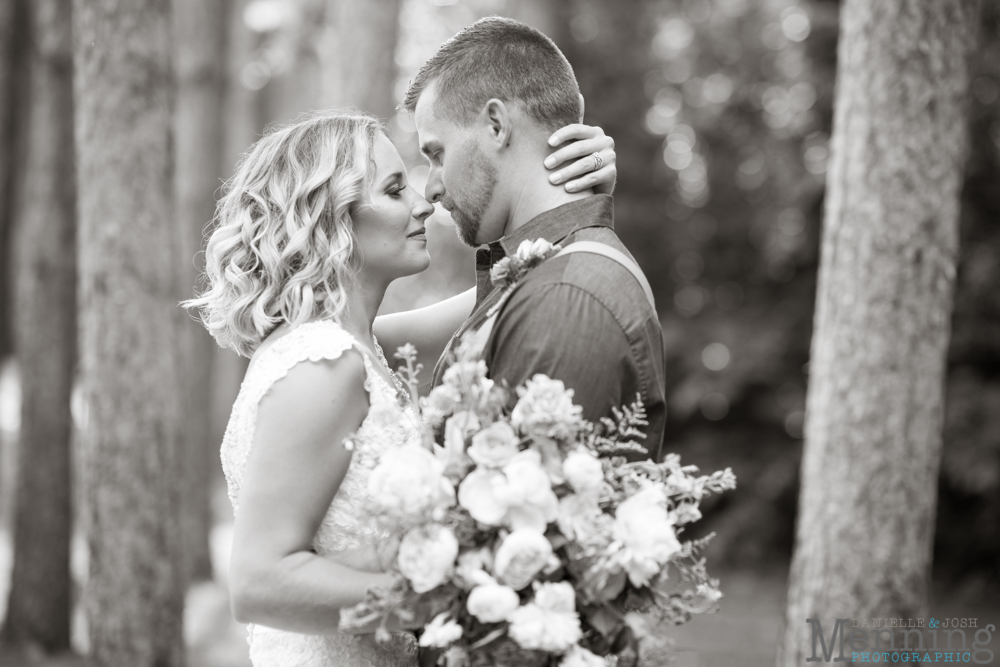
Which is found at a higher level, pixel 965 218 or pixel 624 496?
pixel 965 218

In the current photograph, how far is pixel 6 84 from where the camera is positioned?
1183 centimetres

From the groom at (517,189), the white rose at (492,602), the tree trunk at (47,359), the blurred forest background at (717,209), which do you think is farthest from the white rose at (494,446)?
the tree trunk at (47,359)

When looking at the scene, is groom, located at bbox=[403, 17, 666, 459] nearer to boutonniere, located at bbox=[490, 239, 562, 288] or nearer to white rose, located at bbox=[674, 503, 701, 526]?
boutonniere, located at bbox=[490, 239, 562, 288]

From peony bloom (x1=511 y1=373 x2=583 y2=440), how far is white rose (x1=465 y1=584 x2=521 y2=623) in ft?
1.03

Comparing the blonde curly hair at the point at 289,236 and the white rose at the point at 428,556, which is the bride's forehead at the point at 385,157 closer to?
the blonde curly hair at the point at 289,236

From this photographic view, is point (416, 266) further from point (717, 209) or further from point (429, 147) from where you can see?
point (717, 209)

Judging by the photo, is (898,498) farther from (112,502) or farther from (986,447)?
(986,447)

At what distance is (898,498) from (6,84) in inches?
449

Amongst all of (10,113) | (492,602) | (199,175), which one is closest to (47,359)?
(199,175)

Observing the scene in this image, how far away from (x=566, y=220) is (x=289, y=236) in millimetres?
747

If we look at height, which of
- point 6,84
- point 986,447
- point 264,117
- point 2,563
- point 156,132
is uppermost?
point 264,117

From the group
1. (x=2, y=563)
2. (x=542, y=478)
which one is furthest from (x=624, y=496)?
(x=2, y=563)

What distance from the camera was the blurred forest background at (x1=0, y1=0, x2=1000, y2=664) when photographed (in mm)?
9359

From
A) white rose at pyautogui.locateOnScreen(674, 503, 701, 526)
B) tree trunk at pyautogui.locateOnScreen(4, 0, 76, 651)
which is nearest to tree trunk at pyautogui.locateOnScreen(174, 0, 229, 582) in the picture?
tree trunk at pyautogui.locateOnScreen(4, 0, 76, 651)
